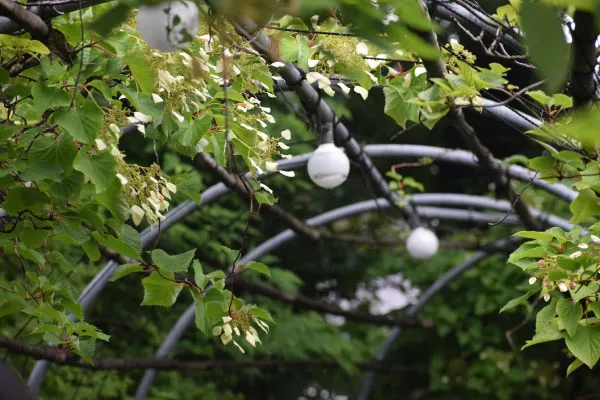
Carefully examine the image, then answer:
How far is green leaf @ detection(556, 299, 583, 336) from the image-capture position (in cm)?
199

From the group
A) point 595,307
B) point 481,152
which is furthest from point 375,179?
point 595,307

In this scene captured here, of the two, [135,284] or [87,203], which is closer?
[87,203]

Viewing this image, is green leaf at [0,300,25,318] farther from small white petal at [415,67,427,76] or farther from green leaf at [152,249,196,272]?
small white petal at [415,67,427,76]

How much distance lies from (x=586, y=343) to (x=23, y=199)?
4.84 ft

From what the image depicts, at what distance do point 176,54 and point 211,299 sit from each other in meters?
0.64

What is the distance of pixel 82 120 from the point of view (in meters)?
1.72

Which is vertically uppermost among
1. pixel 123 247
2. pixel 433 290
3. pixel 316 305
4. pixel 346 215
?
pixel 123 247

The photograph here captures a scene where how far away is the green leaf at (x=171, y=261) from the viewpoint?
1.96 metres

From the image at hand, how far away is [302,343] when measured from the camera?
5930 mm

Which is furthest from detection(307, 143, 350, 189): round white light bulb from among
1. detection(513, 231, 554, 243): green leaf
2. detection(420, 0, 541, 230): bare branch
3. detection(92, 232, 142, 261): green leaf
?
detection(92, 232, 142, 261): green leaf

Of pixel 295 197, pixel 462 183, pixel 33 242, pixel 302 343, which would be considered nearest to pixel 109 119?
pixel 33 242

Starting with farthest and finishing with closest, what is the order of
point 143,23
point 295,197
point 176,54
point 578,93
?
point 295,197, point 176,54, point 578,93, point 143,23

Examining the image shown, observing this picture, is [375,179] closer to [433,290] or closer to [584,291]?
[584,291]

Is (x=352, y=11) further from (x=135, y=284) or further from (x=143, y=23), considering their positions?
(x=135, y=284)
